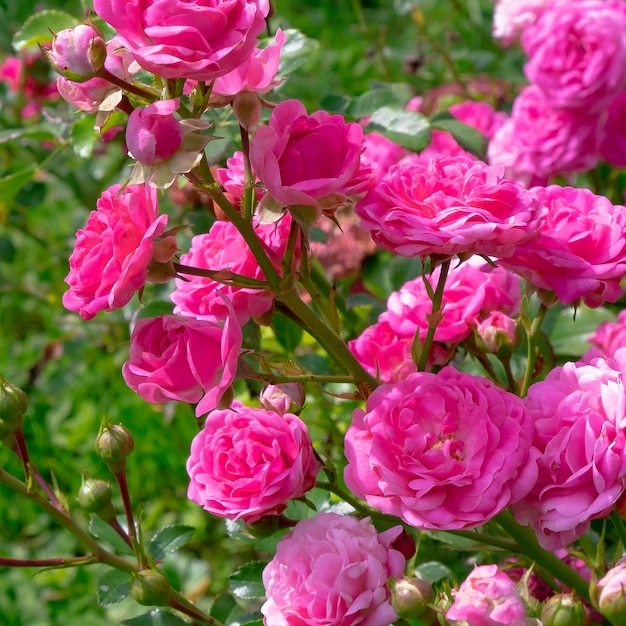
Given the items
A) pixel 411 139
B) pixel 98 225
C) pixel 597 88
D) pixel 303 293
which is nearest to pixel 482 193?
pixel 98 225

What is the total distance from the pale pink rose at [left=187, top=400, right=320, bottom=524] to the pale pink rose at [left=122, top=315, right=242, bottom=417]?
5cm

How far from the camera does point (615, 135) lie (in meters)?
1.67

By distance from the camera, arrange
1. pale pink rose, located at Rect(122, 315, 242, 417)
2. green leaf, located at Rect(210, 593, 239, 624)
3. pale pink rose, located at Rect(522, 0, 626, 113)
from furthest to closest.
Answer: pale pink rose, located at Rect(522, 0, 626, 113) < green leaf, located at Rect(210, 593, 239, 624) < pale pink rose, located at Rect(122, 315, 242, 417)

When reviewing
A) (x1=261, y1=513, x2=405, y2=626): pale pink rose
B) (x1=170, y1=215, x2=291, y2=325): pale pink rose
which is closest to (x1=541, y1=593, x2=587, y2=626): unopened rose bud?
(x1=261, y1=513, x2=405, y2=626): pale pink rose

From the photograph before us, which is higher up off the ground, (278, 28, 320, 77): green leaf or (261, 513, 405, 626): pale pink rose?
(278, 28, 320, 77): green leaf

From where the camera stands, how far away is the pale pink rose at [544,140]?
5.39 feet

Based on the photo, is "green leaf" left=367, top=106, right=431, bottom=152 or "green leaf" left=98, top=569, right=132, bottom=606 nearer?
"green leaf" left=98, top=569, right=132, bottom=606

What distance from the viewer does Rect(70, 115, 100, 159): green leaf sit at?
1254 mm

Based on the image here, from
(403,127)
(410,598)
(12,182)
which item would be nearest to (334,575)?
(410,598)

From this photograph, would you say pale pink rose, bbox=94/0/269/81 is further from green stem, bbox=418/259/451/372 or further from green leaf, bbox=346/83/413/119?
green leaf, bbox=346/83/413/119

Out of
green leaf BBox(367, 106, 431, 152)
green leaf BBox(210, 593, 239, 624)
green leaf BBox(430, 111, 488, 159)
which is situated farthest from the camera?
green leaf BBox(430, 111, 488, 159)

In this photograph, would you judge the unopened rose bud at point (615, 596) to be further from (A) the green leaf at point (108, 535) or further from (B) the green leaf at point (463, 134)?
(B) the green leaf at point (463, 134)

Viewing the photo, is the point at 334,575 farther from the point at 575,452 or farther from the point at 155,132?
the point at 155,132

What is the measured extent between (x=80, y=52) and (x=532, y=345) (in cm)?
51
